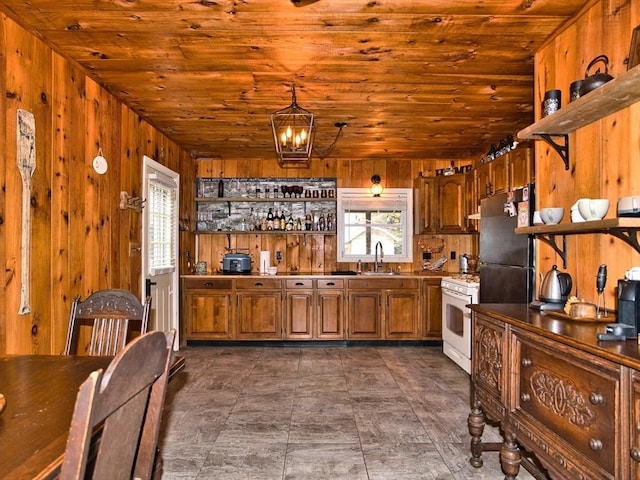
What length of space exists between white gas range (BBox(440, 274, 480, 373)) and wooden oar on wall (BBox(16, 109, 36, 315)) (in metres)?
3.44

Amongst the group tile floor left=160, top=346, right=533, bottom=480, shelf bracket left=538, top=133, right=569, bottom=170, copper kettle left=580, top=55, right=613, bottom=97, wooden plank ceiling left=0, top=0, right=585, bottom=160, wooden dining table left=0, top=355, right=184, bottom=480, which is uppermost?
wooden plank ceiling left=0, top=0, right=585, bottom=160

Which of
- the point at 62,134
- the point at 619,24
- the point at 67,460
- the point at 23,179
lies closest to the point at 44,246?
the point at 23,179

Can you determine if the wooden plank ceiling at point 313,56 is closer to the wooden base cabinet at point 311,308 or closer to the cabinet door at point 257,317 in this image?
the wooden base cabinet at point 311,308

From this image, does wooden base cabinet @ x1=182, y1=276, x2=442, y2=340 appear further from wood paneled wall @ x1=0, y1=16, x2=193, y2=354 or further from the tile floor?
wood paneled wall @ x1=0, y1=16, x2=193, y2=354

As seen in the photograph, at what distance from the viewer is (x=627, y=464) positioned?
3.91ft

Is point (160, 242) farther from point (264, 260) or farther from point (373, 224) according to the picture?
point (373, 224)

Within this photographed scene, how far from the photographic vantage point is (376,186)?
5.73 m

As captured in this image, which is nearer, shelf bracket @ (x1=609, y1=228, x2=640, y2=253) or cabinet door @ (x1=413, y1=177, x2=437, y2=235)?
shelf bracket @ (x1=609, y1=228, x2=640, y2=253)

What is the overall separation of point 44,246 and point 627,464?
9.62 feet

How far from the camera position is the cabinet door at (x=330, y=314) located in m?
5.22

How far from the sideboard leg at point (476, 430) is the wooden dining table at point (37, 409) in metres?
1.64

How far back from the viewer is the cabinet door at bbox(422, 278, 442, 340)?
519cm

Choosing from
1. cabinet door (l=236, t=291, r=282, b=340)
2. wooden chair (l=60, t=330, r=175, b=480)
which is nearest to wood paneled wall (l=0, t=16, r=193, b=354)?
wooden chair (l=60, t=330, r=175, b=480)

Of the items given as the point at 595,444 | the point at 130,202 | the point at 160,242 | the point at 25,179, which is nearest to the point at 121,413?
the point at 595,444
